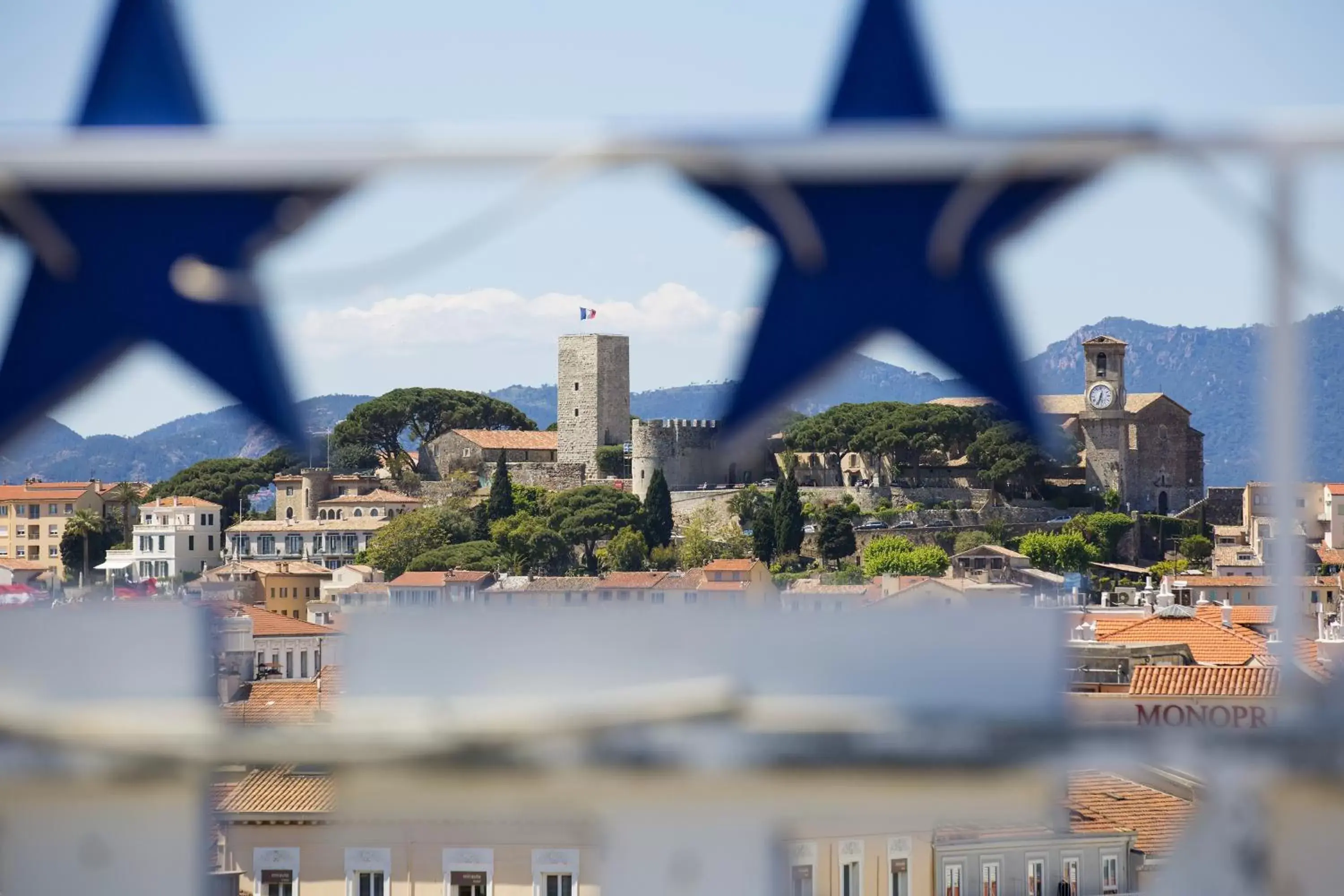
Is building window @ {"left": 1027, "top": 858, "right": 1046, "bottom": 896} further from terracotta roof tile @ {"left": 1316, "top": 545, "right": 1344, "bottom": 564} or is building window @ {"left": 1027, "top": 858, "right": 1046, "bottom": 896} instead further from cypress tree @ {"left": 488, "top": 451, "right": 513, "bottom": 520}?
cypress tree @ {"left": 488, "top": 451, "right": 513, "bottom": 520}

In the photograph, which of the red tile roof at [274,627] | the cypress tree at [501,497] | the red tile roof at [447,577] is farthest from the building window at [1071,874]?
the cypress tree at [501,497]

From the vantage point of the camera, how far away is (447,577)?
1153 inches

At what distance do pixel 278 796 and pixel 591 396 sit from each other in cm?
4012

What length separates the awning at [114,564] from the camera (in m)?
23.5

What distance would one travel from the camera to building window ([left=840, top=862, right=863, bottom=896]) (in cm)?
160

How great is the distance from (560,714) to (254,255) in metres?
0.33

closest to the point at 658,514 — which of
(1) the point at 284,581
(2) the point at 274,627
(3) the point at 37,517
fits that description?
(3) the point at 37,517

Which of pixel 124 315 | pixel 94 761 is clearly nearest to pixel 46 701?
pixel 94 761

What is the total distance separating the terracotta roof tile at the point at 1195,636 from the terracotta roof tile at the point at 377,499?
24562 millimetres

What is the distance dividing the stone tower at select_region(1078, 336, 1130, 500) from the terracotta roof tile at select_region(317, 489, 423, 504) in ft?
A: 50.6

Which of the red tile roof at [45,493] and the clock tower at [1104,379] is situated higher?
the clock tower at [1104,379]

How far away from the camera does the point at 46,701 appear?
1.09 metres

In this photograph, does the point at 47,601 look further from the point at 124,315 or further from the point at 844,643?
the point at 844,643

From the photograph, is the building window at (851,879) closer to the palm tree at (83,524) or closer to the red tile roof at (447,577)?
the red tile roof at (447,577)
